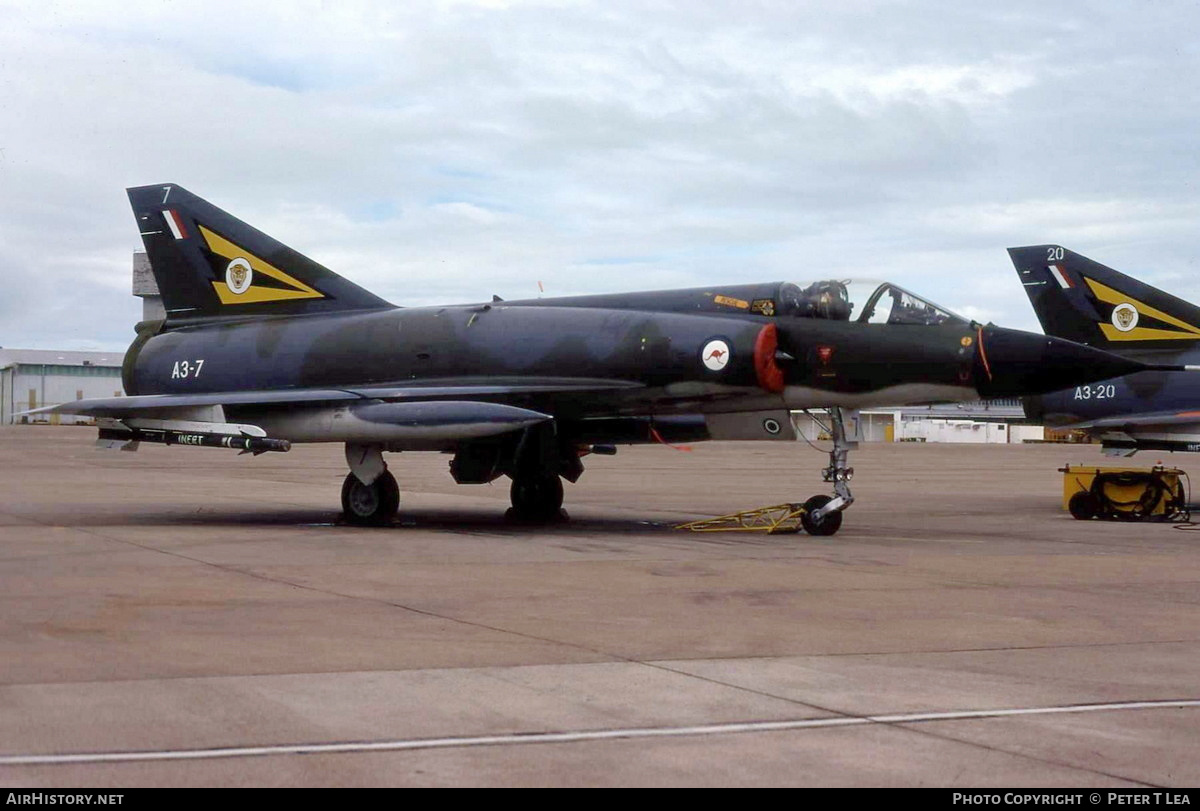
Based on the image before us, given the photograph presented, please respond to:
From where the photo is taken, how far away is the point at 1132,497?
2058cm

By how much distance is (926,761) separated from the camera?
17.2 feet

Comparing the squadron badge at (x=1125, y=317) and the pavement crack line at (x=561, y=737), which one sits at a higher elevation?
the squadron badge at (x=1125, y=317)

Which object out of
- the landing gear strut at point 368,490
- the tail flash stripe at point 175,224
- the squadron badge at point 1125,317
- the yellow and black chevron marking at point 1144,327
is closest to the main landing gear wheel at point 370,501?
the landing gear strut at point 368,490

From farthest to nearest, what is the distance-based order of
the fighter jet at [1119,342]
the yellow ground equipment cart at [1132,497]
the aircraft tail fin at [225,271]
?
the fighter jet at [1119,342]
the yellow ground equipment cart at [1132,497]
the aircraft tail fin at [225,271]

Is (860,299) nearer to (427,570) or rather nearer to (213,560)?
(427,570)

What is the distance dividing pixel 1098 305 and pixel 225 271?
14.4m

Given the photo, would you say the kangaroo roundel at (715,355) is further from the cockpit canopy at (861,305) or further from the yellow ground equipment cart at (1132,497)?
the yellow ground equipment cart at (1132,497)

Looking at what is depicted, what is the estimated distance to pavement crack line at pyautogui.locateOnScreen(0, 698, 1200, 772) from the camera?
16.9ft

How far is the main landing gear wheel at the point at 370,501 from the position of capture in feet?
56.7

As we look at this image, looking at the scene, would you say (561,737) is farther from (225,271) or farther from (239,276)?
(225,271)

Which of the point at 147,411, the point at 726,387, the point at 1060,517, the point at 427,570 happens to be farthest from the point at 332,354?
the point at 1060,517

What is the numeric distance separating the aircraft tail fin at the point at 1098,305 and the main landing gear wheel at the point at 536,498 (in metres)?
10.1

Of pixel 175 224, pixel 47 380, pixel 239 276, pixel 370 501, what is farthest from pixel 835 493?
pixel 47 380
